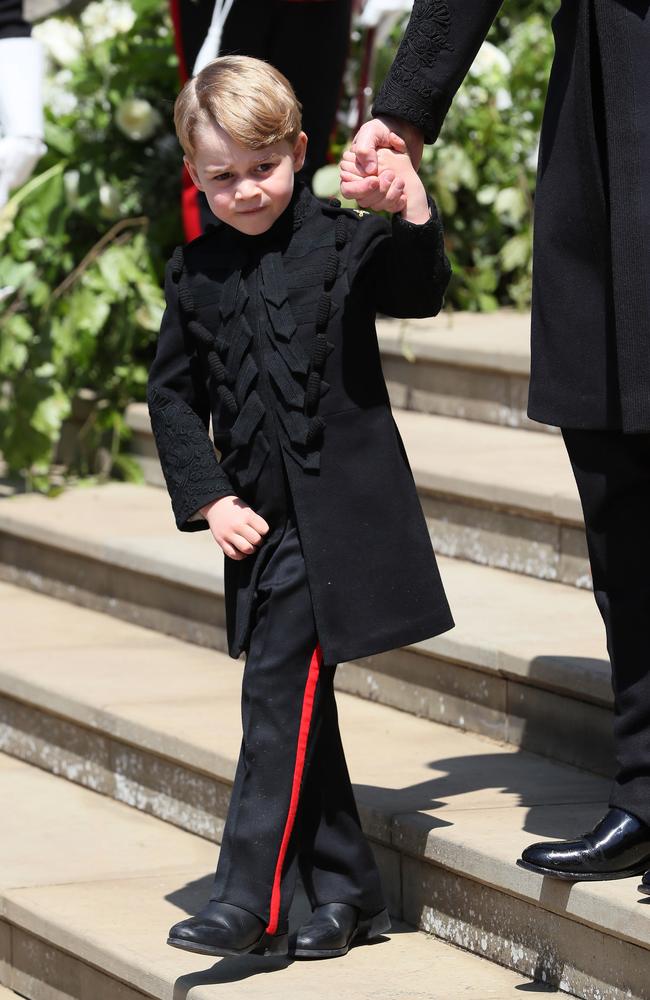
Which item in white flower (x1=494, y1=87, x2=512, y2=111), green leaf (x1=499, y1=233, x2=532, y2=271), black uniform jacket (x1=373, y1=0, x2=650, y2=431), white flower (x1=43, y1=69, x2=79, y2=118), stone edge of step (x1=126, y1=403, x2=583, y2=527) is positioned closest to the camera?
black uniform jacket (x1=373, y1=0, x2=650, y2=431)

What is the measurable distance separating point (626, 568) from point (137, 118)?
3.36 m

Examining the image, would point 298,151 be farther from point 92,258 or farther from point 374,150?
point 92,258

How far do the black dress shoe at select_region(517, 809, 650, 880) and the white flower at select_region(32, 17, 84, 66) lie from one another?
13.8 ft

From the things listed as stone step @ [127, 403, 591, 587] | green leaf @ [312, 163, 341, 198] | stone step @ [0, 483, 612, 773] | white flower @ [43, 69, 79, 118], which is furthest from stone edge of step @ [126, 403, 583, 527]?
white flower @ [43, 69, 79, 118]

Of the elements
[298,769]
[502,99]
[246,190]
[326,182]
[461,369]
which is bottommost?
[461,369]

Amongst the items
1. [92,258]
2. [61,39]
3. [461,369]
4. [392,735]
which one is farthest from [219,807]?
[61,39]

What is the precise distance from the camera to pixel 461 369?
464 centimetres

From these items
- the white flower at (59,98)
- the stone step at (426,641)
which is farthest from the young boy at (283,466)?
the white flower at (59,98)

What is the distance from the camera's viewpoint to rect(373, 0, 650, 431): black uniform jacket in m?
2.24

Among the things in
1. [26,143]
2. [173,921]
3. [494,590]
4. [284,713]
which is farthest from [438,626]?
[26,143]

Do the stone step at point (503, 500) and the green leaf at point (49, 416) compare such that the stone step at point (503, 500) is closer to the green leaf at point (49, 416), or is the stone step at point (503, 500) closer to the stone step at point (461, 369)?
the stone step at point (461, 369)

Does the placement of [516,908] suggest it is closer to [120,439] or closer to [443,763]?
[443,763]

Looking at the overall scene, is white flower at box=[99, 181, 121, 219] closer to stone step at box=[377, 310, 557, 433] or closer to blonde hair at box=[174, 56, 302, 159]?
stone step at box=[377, 310, 557, 433]

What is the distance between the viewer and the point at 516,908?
8.75ft
